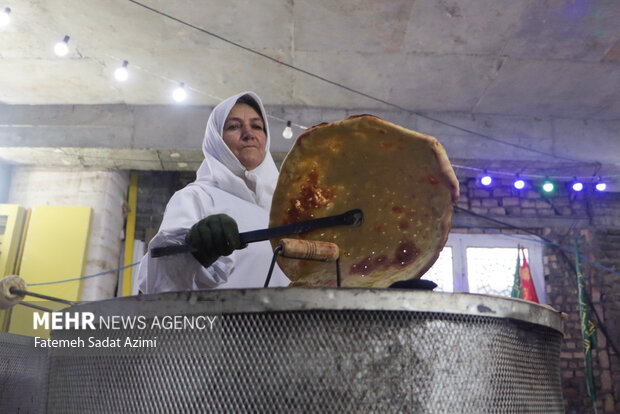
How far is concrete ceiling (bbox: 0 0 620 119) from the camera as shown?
3.96 m

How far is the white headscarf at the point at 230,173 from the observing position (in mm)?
2062

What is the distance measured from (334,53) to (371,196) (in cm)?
337

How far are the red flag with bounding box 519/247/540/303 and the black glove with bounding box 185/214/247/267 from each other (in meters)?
5.65

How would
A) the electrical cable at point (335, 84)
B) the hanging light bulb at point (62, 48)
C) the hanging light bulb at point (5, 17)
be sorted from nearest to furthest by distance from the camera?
the hanging light bulb at point (5, 17), the electrical cable at point (335, 84), the hanging light bulb at point (62, 48)

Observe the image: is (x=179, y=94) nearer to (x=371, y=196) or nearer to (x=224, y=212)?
(x=224, y=212)

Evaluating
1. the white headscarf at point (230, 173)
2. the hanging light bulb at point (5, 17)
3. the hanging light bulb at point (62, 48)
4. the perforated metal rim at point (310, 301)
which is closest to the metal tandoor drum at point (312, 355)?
the perforated metal rim at point (310, 301)

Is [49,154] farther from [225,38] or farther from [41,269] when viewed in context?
[225,38]

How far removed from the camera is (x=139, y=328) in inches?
34.2

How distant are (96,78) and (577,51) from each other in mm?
4238

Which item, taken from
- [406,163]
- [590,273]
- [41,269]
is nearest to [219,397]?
[406,163]

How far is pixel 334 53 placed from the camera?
4469 mm

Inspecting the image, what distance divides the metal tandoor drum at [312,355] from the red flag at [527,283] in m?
5.76

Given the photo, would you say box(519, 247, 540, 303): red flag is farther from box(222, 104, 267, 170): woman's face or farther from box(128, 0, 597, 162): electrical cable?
box(222, 104, 267, 170): woman's face

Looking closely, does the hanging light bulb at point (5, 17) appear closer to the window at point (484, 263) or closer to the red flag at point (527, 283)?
the window at point (484, 263)
